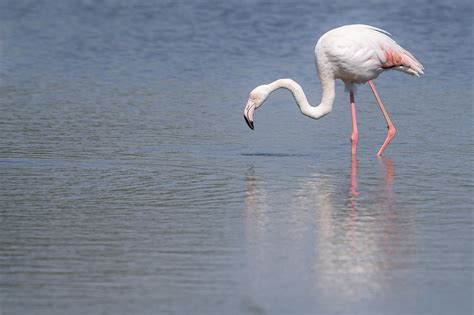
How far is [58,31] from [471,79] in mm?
8582

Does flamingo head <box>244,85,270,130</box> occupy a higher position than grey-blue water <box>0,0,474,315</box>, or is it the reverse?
flamingo head <box>244,85,270,130</box>

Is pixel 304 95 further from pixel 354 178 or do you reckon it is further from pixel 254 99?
pixel 354 178

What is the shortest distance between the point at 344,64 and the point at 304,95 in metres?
0.58

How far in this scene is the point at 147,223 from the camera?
297 inches

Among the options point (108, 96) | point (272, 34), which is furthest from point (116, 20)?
point (108, 96)

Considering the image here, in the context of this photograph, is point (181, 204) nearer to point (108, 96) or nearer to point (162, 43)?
point (108, 96)

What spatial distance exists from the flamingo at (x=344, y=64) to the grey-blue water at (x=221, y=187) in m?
0.38

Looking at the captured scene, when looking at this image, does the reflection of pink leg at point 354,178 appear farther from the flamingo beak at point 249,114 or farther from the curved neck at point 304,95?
the flamingo beak at point 249,114

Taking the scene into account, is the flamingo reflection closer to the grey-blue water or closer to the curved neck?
the grey-blue water

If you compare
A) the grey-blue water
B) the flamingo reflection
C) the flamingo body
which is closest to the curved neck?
the flamingo body

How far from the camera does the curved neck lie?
36.0 feet

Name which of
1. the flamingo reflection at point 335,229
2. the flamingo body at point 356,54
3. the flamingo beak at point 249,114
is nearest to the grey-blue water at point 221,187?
the flamingo reflection at point 335,229

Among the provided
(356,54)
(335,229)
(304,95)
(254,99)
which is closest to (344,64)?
(356,54)

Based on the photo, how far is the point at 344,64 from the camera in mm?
11188
